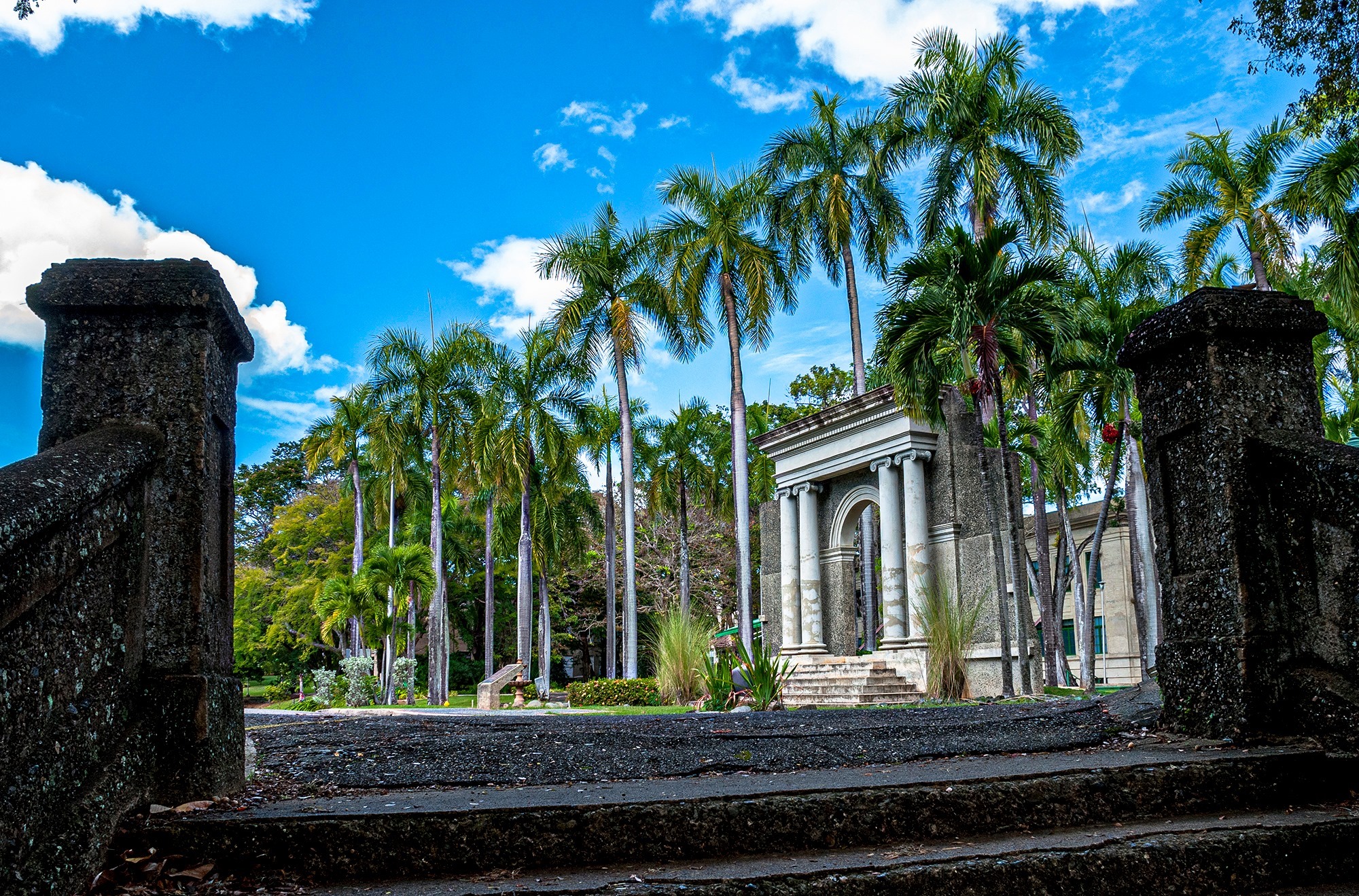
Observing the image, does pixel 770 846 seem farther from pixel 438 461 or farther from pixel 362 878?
pixel 438 461

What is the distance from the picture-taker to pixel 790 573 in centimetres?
2241

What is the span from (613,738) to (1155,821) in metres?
3.29

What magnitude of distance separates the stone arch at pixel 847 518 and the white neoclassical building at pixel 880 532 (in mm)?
26

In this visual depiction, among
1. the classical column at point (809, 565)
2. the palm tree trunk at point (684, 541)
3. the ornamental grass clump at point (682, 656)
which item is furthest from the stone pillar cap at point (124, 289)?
the palm tree trunk at point (684, 541)

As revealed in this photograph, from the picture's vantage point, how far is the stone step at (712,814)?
97.0 inches

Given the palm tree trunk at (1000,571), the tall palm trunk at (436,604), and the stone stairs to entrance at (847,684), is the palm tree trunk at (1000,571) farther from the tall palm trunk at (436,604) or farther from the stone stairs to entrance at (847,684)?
the tall palm trunk at (436,604)

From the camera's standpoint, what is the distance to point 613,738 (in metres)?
5.58

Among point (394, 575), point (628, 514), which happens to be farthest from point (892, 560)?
point (394, 575)

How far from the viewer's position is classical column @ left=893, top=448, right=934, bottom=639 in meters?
18.7

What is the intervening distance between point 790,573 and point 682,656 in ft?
23.9

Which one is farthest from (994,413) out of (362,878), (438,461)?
(438,461)

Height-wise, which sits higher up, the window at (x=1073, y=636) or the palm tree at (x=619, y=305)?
the palm tree at (x=619, y=305)

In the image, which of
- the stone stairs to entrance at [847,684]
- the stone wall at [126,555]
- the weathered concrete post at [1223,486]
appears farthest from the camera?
the stone stairs to entrance at [847,684]

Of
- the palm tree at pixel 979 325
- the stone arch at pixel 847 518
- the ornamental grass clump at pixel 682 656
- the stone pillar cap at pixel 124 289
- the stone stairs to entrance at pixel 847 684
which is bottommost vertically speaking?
the stone stairs to entrance at pixel 847 684
